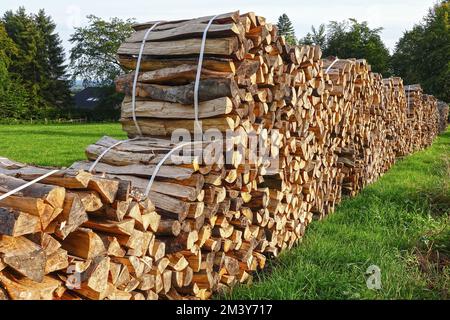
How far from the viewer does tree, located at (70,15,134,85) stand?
176ft

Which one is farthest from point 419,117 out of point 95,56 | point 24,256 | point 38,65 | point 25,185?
point 95,56

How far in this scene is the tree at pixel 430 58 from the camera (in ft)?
118

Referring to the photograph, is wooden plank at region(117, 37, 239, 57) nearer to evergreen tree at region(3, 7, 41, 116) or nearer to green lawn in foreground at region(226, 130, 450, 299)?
green lawn in foreground at region(226, 130, 450, 299)

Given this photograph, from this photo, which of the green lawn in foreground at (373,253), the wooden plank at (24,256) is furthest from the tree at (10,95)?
the wooden plank at (24,256)

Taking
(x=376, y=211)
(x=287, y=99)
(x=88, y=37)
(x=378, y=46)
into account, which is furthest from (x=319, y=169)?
(x=88, y=37)

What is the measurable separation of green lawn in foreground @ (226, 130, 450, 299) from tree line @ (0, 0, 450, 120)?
3288cm

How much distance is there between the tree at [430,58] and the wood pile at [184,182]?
34.0 meters

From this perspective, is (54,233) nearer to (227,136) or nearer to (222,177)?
(222,177)

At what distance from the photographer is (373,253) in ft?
14.1

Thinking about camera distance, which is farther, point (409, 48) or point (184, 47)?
point (409, 48)

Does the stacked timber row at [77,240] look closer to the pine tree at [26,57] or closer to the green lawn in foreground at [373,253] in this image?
the green lawn in foreground at [373,253]

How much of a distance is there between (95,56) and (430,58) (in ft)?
120

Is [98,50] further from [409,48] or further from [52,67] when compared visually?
[409,48]

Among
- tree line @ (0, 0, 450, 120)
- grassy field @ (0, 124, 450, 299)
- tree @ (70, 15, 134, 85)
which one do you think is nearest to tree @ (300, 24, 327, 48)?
tree line @ (0, 0, 450, 120)
